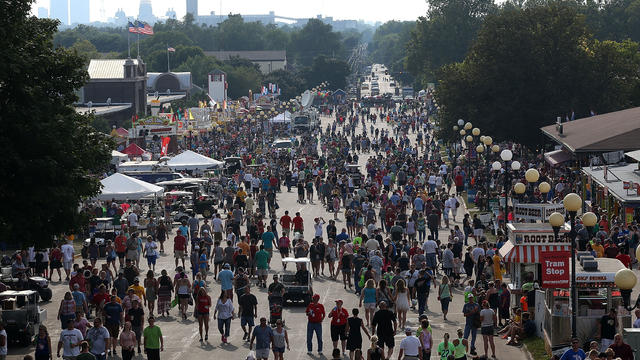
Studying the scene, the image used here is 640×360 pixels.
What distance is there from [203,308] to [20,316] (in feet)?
12.2

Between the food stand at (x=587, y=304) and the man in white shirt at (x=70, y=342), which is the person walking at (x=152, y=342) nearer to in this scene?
the man in white shirt at (x=70, y=342)

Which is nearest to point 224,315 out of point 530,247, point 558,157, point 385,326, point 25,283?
point 385,326

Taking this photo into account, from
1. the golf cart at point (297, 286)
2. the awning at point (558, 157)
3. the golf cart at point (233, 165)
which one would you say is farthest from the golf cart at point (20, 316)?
the golf cart at point (233, 165)

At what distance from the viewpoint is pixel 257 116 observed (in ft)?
341

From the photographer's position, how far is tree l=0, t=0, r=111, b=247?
2194cm

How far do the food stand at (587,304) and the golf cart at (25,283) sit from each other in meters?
12.6

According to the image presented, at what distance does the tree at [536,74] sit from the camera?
59438 mm

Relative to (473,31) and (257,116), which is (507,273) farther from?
(473,31)

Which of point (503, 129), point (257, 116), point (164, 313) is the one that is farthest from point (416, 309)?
point (257, 116)

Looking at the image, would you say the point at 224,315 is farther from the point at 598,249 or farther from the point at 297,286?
the point at 598,249

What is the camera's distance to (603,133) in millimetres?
45094

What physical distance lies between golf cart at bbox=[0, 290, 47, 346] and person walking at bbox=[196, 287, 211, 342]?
3.39 metres

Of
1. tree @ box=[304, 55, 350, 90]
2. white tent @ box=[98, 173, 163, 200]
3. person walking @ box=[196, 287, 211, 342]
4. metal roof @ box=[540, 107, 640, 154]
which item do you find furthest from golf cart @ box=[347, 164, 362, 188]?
tree @ box=[304, 55, 350, 90]

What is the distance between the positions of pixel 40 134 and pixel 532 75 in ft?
136
